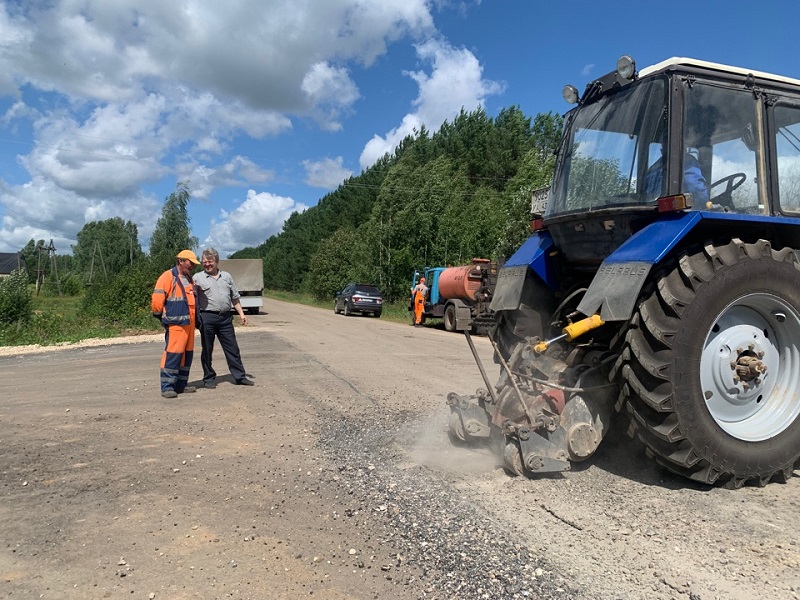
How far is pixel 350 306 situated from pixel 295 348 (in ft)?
55.2

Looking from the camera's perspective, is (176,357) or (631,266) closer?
(631,266)

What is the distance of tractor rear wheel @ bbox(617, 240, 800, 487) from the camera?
3.62 meters

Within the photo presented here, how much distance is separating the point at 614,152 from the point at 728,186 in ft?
2.76

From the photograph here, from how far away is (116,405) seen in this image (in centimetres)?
666

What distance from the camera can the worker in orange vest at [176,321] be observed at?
720cm

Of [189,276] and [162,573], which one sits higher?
[189,276]

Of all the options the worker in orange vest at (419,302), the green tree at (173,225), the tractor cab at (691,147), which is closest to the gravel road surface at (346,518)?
the tractor cab at (691,147)

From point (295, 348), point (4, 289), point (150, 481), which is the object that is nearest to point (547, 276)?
point (150, 481)

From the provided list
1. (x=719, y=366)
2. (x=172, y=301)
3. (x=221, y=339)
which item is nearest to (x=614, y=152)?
(x=719, y=366)

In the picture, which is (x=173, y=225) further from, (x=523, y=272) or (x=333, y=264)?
(x=523, y=272)

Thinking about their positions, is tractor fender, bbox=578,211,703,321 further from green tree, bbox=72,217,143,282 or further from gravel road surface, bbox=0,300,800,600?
green tree, bbox=72,217,143,282

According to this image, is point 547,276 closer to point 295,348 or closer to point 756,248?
point 756,248

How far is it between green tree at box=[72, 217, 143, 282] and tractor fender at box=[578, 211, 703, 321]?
4275cm

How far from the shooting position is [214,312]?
7918 millimetres
